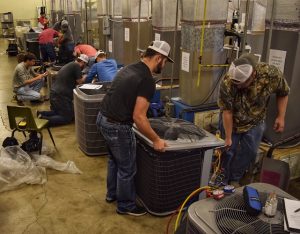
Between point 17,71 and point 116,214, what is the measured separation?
3.83 m

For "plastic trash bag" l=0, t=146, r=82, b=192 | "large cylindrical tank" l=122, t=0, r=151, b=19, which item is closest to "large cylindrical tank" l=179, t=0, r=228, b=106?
"large cylindrical tank" l=122, t=0, r=151, b=19

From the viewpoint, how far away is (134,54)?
16.2 ft

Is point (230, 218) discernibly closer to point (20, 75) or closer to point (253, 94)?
point (253, 94)

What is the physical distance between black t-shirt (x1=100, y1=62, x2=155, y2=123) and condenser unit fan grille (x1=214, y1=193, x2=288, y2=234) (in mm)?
1140

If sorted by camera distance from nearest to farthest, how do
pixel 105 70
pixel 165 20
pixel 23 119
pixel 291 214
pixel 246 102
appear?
1. pixel 291 214
2. pixel 246 102
3. pixel 23 119
4. pixel 165 20
5. pixel 105 70

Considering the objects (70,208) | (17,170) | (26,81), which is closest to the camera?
(70,208)

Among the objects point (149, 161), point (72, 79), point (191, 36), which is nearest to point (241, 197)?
point (149, 161)

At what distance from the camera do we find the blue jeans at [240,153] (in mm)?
2748

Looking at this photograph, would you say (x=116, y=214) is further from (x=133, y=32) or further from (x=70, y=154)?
(x=133, y=32)

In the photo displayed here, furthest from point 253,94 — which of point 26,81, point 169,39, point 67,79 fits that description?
point 26,81

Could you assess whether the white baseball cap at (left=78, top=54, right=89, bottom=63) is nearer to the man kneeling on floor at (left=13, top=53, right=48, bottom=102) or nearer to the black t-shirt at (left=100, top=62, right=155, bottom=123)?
the man kneeling on floor at (left=13, top=53, right=48, bottom=102)

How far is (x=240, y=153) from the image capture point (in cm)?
285

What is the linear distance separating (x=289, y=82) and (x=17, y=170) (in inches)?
106

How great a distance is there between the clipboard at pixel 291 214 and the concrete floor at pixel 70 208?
1.41 metres
